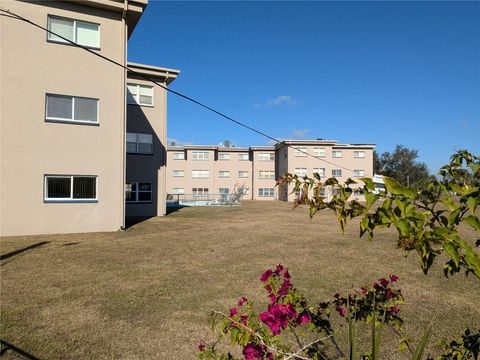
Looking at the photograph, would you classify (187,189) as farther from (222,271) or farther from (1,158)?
(222,271)

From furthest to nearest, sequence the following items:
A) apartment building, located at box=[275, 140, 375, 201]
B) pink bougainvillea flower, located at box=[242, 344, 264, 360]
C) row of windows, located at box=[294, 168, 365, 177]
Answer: apartment building, located at box=[275, 140, 375, 201]
row of windows, located at box=[294, 168, 365, 177]
pink bougainvillea flower, located at box=[242, 344, 264, 360]

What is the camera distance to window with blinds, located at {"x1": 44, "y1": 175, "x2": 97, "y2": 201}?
13.0m

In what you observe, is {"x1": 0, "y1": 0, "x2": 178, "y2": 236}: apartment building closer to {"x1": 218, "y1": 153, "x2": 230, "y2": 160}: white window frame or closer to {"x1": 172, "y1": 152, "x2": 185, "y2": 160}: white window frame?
{"x1": 172, "y1": 152, "x2": 185, "y2": 160}: white window frame

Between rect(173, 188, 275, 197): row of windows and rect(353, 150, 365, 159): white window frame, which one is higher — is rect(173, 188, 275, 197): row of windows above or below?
below

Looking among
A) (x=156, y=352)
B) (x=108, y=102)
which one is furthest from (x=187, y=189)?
(x=156, y=352)

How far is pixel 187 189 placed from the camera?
4744cm

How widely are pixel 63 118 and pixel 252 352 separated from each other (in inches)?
545

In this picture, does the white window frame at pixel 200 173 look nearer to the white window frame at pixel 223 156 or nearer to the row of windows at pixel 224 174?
the row of windows at pixel 224 174

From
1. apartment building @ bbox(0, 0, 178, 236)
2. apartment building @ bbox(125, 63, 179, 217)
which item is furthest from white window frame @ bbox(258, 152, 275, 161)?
apartment building @ bbox(0, 0, 178, 236)

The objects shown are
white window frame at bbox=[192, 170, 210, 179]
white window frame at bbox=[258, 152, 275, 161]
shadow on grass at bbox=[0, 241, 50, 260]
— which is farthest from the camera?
white window frame at bbox=[258, 152, 275, 161]

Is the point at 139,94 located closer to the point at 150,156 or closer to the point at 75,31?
the point at 150,156

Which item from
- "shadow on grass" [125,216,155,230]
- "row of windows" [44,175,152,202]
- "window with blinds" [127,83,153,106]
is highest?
"window with blinds" [127,83,153,106]

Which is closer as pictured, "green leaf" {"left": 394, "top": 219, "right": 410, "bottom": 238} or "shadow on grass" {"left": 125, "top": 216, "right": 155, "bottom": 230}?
"green leaf" {"left": 394, "top": 219, "right": 410, "bottom": 238}

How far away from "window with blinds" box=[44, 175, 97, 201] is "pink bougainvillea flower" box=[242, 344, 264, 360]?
1314 cm
